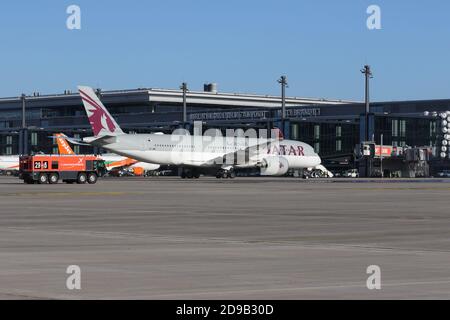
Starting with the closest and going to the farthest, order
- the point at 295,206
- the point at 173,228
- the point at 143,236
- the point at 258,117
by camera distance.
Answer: the point at 143,236, the point at 173,228, the point at 295,206, the point at 258,117

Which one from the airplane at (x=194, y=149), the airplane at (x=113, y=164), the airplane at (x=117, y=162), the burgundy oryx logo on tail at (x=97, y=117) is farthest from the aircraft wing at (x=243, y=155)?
the airplane at (x=113, y=164)

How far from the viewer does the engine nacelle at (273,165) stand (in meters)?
115

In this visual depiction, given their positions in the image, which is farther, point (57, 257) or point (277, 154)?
point (277, 154)

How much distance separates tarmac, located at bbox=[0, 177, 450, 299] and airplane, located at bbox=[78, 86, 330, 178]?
6257cm

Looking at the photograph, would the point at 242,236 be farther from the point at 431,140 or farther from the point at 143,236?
the point at 431,140

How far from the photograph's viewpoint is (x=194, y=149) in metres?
112

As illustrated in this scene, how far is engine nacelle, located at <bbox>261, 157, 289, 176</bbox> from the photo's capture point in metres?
115

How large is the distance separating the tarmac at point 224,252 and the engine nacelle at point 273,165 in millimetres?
70455

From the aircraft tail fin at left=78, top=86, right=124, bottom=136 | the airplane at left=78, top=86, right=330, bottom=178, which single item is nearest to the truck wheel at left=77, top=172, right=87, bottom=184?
the airplane at left=78, top=86, right=330, bottom=178

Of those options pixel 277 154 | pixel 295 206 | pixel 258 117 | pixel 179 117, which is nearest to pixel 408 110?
pixel 258 117

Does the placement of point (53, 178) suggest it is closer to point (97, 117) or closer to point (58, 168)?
point (58, 168)

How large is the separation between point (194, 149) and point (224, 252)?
88.7 meters
